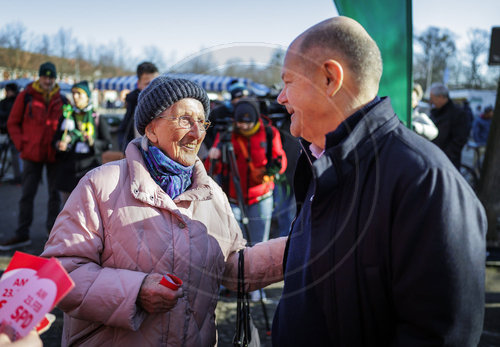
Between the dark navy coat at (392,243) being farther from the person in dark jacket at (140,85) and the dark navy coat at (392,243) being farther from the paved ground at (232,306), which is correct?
the person in dark jacket at (140,85)

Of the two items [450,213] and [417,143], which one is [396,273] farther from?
[417,143]

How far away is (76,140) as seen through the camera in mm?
4641

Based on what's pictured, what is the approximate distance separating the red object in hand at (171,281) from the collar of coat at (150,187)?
281mm

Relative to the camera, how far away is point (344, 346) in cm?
119

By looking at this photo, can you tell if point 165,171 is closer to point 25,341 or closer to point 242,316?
point 242,316

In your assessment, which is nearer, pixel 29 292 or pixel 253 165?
pixel 29 292

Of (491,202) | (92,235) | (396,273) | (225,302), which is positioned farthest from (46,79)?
(491,202)

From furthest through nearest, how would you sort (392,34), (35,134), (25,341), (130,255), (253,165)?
(35,134) < (253,165) < (392,34) < (130,255) < (25,341)

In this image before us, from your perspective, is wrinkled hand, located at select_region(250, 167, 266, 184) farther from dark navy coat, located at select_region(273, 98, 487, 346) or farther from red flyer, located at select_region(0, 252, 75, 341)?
red flyer, located at select_region(0, 252, 75, 341)

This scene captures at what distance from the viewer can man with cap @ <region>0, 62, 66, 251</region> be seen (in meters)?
4.82

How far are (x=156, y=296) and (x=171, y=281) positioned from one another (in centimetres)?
8

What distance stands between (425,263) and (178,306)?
0.94 m

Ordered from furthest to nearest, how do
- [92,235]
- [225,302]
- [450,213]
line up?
1. [225,302]
2. [92,235]
3. [450,213]

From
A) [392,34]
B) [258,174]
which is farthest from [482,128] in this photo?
[392,34]
